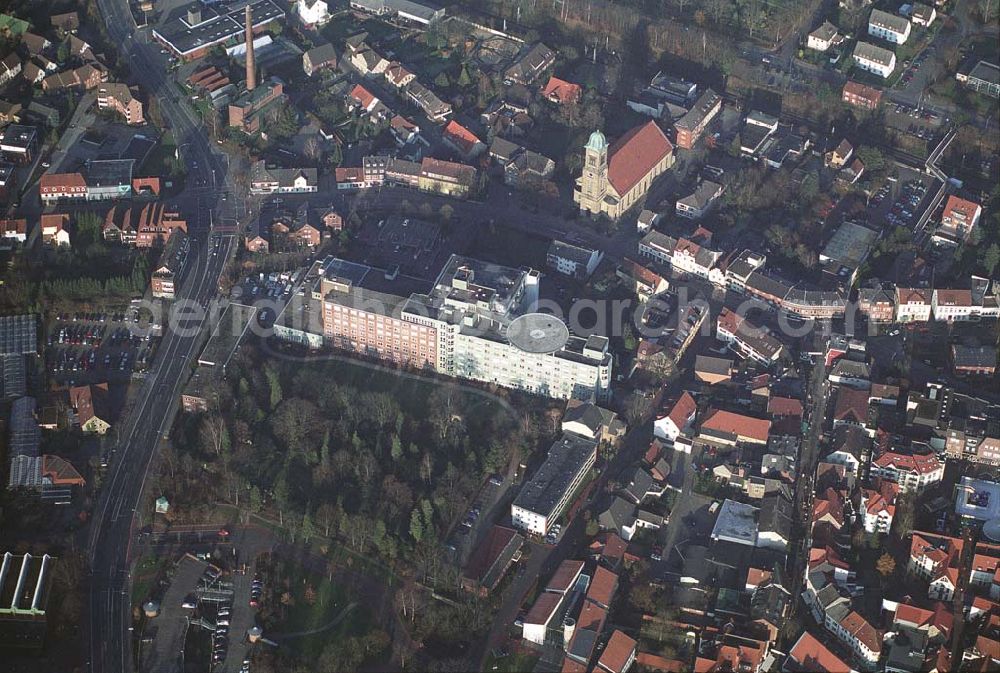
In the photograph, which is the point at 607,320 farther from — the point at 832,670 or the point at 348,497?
the point at 832,670

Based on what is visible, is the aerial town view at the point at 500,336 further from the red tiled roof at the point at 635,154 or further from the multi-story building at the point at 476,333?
the red tiled roof at the point at 635,154

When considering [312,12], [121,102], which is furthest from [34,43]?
[312,12]

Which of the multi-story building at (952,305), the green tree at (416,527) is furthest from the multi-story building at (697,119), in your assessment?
the green tree at (416,527)

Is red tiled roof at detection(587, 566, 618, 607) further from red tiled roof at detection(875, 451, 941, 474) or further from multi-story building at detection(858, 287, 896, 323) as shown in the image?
multi-story building at detection(858, 287, 896, 323)

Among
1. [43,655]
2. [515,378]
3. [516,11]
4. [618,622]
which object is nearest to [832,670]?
[618,622]

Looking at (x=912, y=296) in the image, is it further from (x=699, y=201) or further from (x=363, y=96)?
(x=363, y=96)

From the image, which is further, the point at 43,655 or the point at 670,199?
the point at 670,199
